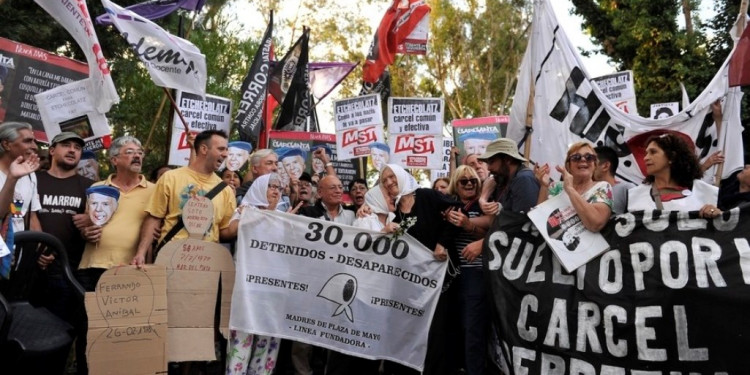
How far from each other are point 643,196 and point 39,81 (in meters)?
7.00

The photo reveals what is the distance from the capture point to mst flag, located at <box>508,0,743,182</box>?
797 cm

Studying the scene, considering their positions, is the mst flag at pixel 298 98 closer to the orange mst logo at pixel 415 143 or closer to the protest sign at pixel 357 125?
the protest sign at pixel 357 125

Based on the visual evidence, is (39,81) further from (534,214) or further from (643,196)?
(643,196)

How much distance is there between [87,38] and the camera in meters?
8.32

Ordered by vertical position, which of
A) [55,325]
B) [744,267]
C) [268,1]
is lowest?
[55,325]

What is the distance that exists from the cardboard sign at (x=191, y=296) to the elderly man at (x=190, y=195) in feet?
0.48

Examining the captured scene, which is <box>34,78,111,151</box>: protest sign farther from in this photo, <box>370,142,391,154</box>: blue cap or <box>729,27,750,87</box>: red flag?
<box>729,27,750,87</box>: red flag

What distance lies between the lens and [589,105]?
808cm

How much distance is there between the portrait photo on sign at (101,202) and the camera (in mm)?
6672

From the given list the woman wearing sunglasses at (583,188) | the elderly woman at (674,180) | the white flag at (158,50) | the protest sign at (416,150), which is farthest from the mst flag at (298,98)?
the elderly woman at (674,180)

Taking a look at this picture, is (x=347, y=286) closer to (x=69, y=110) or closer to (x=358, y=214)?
(x=358, y=214)

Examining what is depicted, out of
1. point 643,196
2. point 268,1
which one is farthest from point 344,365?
point 268,1

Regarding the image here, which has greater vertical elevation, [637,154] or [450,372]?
[637,154]

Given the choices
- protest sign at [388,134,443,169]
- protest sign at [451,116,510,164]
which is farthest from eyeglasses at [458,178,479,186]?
protest sign at [451,116,510,164]
